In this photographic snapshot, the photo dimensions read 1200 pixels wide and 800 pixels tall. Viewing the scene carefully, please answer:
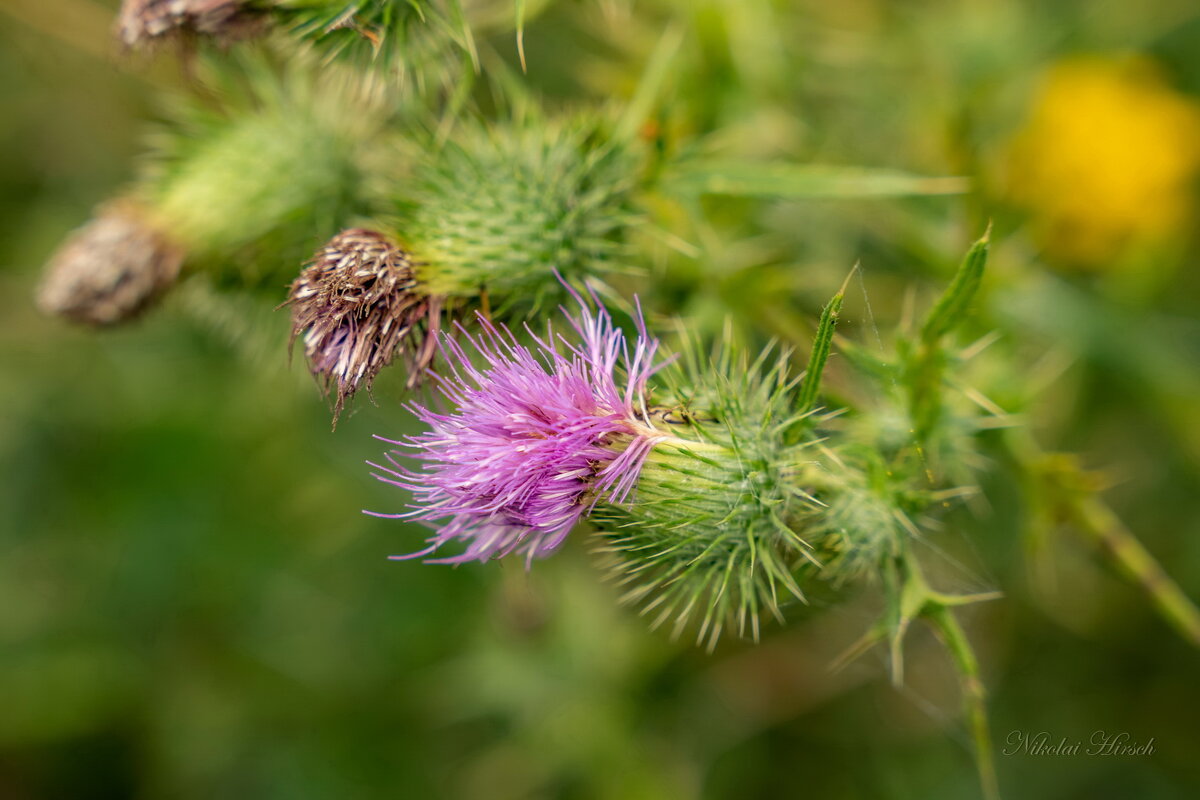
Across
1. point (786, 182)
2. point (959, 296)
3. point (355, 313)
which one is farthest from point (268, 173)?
point (959, 296)

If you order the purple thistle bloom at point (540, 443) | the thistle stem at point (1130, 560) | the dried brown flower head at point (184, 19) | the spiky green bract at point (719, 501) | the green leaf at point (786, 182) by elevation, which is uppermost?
the dried brown flower head at point (184, 19)

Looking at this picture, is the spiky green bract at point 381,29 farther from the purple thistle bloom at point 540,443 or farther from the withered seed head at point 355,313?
the purple thistle bloom at point 540,443

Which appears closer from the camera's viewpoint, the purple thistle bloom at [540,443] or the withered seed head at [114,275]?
the purple thistle bloom at [540,443]

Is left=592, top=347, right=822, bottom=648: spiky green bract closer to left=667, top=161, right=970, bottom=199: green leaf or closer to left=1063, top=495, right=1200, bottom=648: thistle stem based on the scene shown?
left=667, top=161, right=970, bottom=199: green leaf

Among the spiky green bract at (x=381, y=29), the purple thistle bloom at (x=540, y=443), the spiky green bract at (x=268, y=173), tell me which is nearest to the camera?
the purple thistle bloom at (x=540, y=443)

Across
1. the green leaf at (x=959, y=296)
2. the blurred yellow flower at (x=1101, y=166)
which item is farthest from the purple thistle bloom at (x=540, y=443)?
the blurred yellow flower at (x=1101, y=166)

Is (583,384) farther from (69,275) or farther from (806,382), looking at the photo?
(69,275)

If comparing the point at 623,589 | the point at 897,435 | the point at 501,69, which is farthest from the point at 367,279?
the point at 623,589
